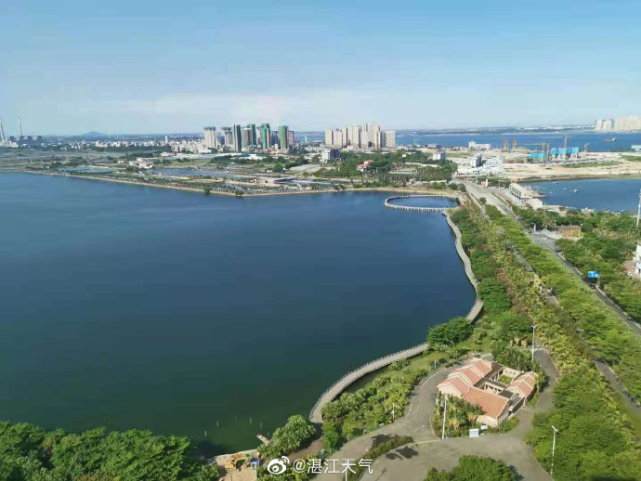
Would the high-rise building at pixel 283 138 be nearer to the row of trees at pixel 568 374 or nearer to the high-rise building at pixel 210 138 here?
the high-rise building at pixel 210 138

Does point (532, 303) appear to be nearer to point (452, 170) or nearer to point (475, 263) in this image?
point (475, 263)

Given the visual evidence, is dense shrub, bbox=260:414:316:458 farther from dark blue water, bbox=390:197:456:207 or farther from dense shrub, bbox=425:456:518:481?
dark blue water, bbox=390:197:456:207

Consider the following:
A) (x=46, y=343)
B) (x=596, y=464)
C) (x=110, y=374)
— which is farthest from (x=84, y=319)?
(x=596, y=464)

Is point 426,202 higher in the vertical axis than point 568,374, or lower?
higher

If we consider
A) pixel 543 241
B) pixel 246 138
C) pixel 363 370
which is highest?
pixel 246 138

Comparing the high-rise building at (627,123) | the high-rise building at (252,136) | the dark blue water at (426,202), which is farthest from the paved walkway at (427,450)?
the high-rise building at (627,123)

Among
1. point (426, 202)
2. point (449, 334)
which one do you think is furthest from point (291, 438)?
point (426, 202)

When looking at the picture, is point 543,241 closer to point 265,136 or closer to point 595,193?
point 595,193
